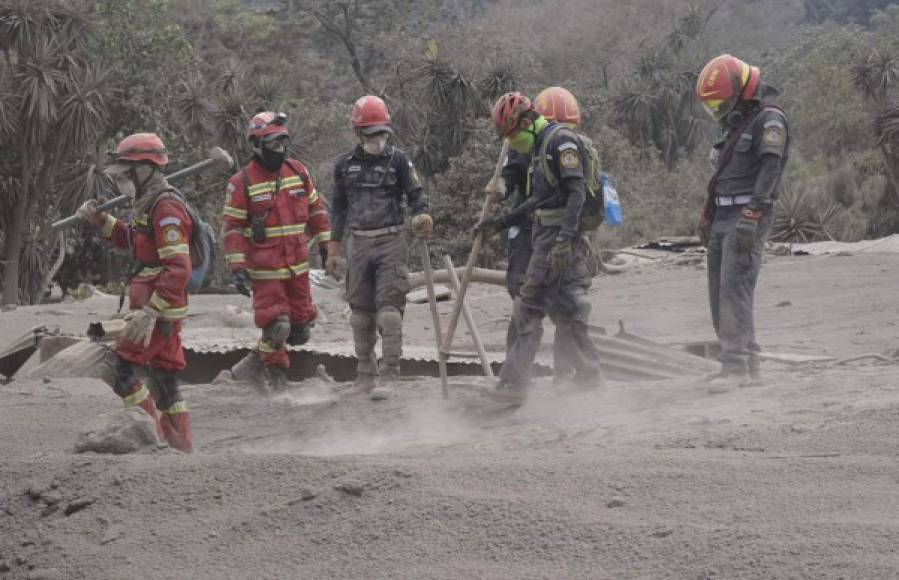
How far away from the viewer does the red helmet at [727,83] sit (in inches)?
295

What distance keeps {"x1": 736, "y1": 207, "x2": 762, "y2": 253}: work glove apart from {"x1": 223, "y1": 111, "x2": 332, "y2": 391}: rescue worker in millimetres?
2970

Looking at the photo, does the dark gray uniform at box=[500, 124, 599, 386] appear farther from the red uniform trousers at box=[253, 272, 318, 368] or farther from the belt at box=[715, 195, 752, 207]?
the red uniform trousers at box=[253, 272, 318, 368]

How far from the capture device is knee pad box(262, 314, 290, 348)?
29.3ft

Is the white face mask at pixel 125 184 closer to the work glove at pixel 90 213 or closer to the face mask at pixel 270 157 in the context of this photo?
the work glove at pixel 90 213

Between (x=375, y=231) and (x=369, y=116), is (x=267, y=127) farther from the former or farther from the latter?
(x=375, y=231)

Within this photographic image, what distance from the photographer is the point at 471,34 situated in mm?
37438

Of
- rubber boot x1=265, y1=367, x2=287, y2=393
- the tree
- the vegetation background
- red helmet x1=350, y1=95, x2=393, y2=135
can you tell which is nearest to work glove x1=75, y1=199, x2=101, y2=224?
red helmet x1=350, y1=95, x2=393, y2=135

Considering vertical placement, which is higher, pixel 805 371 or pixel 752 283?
pixel 752 283

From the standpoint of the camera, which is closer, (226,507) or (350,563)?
(350,563)

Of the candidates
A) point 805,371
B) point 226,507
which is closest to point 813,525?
point 226,507

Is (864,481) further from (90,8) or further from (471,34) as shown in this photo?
(471,34)

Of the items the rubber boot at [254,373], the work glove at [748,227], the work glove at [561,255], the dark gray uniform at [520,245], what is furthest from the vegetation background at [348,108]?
the work glove at [748,227]

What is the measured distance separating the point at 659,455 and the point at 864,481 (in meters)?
0.89

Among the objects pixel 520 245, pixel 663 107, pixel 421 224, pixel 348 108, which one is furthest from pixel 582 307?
pixel 663 107
